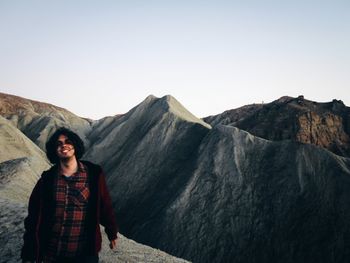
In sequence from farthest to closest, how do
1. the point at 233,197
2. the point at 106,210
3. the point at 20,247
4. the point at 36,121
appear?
the point at 36,121
the point at 233,197
the point at 20,247
the point at 106,210

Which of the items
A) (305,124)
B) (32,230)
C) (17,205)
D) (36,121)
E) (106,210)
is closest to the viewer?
(32,230)

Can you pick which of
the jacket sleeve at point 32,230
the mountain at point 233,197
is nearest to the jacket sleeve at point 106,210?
the jacket sleeve at point 32,230

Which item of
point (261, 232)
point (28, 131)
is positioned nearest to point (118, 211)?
point (261, 232)

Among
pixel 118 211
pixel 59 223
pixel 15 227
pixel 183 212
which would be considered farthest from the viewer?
pixel 118 211

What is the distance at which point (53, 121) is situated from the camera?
5656 cm

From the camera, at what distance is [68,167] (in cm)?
373

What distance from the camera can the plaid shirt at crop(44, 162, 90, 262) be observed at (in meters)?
3.56

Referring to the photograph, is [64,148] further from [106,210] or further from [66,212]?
[106,210]

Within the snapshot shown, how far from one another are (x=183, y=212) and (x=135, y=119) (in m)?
15.3

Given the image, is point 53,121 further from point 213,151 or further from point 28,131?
point 213,151

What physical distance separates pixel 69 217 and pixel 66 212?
0.06 meters

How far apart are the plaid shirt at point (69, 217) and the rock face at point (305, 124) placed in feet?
88.3

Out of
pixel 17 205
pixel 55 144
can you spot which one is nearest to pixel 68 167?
pixel 55 144

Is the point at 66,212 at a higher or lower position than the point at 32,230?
higher
